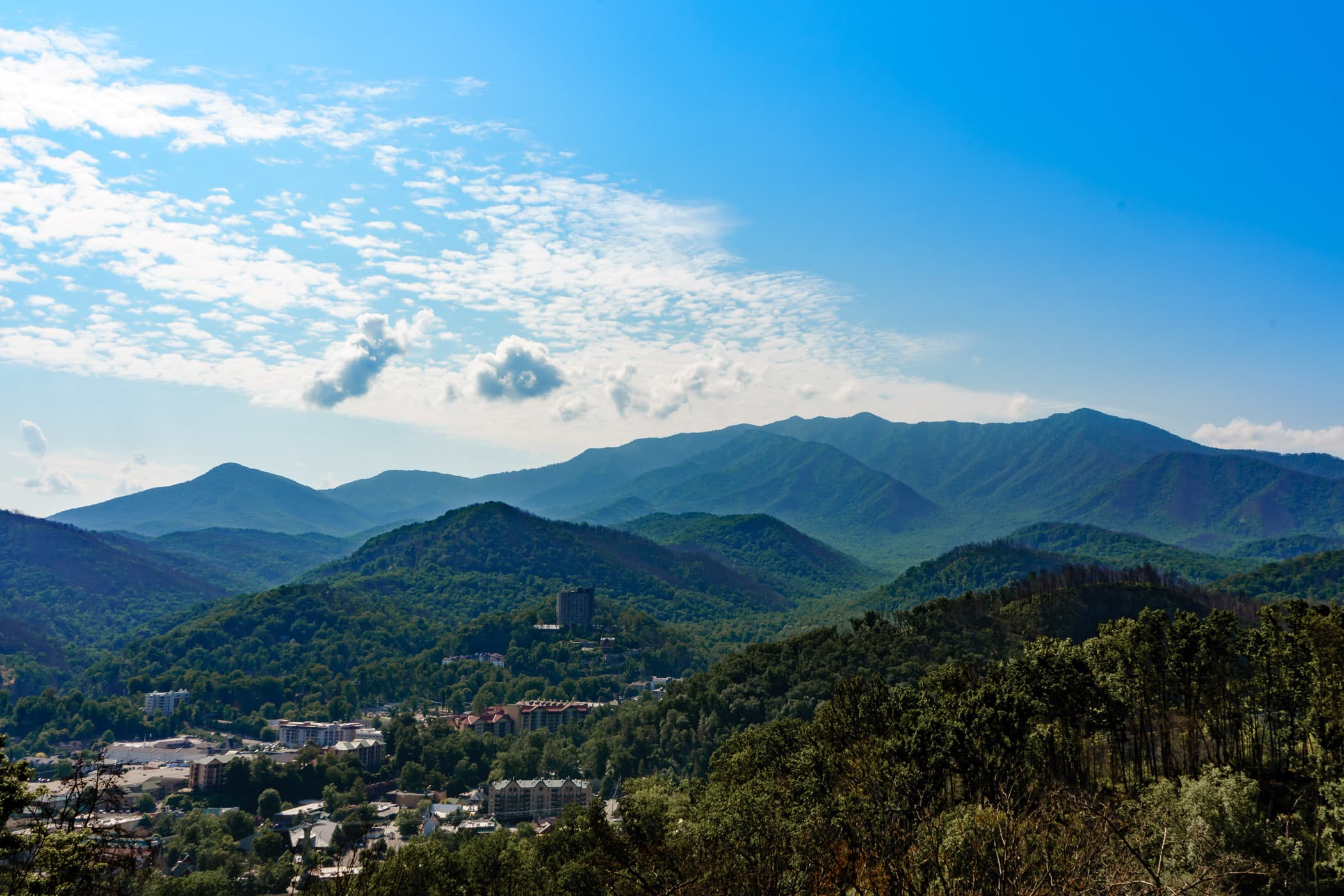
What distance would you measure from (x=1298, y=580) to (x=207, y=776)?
176231mm

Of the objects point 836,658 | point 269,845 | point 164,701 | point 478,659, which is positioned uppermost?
point 836,658

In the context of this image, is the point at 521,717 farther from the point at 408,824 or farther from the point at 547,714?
the point at 408,824

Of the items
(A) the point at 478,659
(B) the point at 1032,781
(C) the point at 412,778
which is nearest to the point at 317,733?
(C) the point at 412,778

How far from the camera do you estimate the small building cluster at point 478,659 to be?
483ft

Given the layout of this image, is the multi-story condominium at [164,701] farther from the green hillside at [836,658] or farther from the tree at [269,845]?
Result: the tree at [269,845]

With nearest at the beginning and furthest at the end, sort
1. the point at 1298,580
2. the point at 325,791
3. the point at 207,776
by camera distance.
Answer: the point at 325,791 → the point at 207,776 → the point at 1298,580

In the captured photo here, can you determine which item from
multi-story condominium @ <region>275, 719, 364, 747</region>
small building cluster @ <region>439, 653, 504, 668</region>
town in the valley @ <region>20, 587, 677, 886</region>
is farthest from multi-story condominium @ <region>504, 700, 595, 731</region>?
small building cluster @ <region>439, 653, 504, 668</region>

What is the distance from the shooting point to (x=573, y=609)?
171875mm

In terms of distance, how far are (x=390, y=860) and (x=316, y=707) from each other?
96.8 meters

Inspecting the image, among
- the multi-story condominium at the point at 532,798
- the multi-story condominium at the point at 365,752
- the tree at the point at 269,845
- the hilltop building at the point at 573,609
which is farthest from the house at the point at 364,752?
the hilltop building at the point at 573,609

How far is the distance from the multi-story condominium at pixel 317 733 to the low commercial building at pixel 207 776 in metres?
21.4

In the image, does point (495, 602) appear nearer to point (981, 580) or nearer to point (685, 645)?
point (685, 645)

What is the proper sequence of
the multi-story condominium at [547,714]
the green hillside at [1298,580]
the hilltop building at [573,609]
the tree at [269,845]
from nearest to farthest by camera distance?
the tree at [269,845] → the multi-story condominium at [547,714] → the green hillside at [1298,580] → the hilltop building at [573,609]

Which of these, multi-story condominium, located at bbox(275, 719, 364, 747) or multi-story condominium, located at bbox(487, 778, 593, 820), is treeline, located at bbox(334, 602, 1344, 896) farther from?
multi-story condominium, located at bbox(275, 719, 364, 747)
